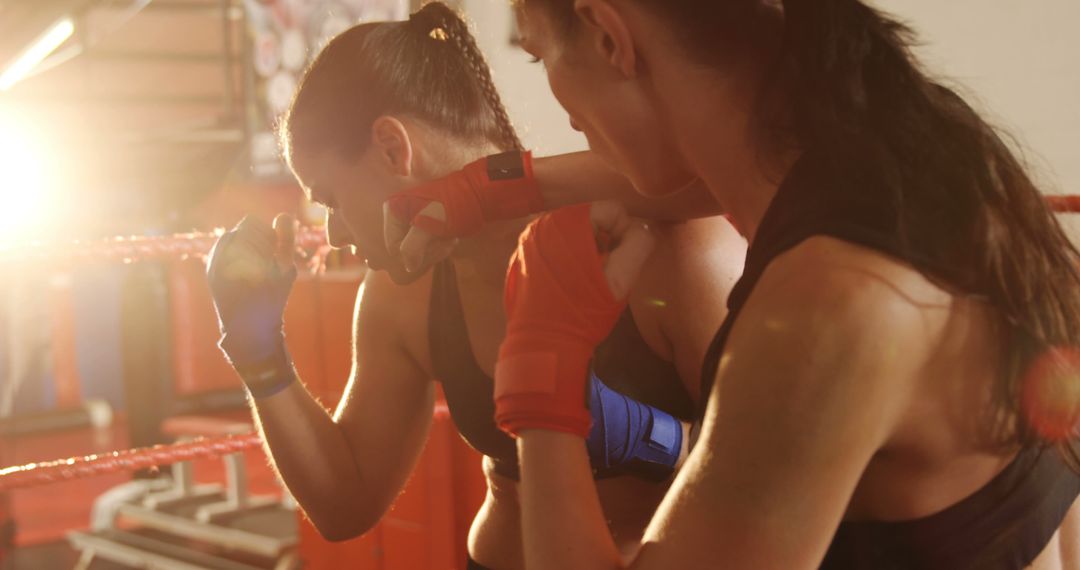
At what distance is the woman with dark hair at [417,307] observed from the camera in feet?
3.60

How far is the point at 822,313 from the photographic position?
0.60 m

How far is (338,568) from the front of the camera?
8.57 ft

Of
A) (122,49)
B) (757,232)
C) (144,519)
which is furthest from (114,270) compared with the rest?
(757,232)

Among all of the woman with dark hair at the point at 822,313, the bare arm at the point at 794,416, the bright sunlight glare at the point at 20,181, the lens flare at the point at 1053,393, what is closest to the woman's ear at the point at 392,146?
the woman with dark hair at the point at 822,313

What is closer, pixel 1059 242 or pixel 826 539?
pixel 826 539

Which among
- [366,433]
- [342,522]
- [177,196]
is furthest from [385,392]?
[177,196]

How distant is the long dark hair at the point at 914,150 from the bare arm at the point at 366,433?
2.14 feet

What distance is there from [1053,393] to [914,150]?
0.65 feet

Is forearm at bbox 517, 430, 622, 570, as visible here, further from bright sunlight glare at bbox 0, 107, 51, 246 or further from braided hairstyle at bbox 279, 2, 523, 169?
bright sunlight glare at bbox 0, 107, 51, 246

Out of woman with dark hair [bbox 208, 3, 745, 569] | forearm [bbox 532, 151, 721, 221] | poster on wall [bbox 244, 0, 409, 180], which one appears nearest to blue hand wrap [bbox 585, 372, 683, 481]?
woman with dark hair [bbox 208, 3, 745, 569]

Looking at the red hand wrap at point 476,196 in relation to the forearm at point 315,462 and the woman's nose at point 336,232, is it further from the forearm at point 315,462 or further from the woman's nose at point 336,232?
the forearm at point 315,462

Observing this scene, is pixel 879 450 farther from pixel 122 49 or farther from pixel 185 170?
pixel 122 49

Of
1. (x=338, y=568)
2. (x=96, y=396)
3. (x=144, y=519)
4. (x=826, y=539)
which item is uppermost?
(x=826, y=539)

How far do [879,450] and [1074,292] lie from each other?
20cm
